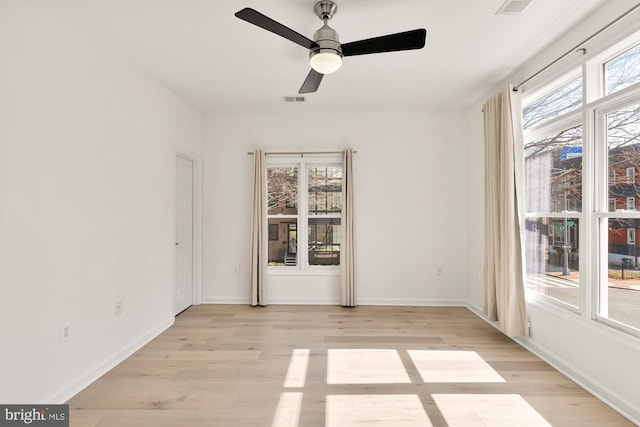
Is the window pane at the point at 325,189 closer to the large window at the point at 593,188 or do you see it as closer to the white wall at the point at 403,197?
the white wall at the point at 403,197

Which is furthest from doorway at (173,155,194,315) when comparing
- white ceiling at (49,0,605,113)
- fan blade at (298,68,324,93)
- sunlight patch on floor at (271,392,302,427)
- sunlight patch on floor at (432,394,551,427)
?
sunlight patch on floor at (432,394,551,427)

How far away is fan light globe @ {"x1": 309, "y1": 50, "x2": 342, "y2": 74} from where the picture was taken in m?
2.19

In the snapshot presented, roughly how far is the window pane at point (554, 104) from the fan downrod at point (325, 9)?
2.01m

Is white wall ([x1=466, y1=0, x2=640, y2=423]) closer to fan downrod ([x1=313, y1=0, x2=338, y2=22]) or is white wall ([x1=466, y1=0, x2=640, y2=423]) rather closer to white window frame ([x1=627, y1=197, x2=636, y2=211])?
white window frame ([x1=627, y1=197, x2=636, y2=211])

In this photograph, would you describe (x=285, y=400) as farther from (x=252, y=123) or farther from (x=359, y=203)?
(x=252, y=123)

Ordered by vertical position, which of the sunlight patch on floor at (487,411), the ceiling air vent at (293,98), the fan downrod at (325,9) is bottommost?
the sunlight patch on floor at (487,411)

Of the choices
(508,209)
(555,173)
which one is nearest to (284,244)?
(508,209)

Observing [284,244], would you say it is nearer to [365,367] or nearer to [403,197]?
[403,197]

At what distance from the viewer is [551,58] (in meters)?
2.77

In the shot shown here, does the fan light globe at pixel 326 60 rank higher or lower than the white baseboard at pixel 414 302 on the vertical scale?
Result: higher

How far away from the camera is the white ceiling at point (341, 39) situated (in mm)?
2252

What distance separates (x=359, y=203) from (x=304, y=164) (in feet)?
3.14

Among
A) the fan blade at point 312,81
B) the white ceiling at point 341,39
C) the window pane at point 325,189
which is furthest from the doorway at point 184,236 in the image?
the fan blade at point 312,81

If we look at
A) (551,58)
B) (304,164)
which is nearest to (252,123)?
(304,164)
